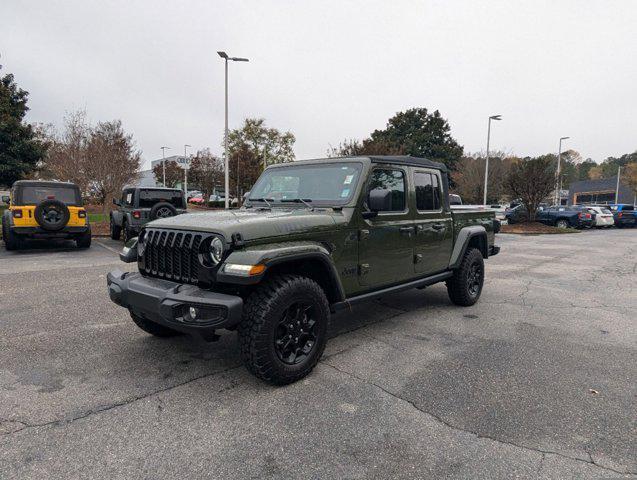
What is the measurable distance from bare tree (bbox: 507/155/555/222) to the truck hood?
21.5m

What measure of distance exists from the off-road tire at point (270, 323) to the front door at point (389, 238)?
0.85 meters

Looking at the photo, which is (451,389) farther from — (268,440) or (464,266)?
(464,266)

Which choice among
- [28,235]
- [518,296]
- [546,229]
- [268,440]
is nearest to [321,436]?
[268,440]

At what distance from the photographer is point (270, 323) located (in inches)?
120

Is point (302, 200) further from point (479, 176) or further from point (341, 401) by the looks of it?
point (479, 176)

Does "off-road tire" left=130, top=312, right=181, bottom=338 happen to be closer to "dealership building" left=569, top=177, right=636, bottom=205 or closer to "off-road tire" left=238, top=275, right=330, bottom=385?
"off-road tire" left=238, top=275, right=330, bottom=385

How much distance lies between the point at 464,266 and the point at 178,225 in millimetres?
3893

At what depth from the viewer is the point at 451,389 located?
10.8 feet

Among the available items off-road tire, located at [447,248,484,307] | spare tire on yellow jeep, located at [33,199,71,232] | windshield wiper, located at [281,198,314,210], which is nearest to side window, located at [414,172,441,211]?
off-road tire, located at [447,248,484,307]

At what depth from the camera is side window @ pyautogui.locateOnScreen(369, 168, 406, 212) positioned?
4.21 meters

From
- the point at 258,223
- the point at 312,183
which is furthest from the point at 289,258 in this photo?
the point at 312,183

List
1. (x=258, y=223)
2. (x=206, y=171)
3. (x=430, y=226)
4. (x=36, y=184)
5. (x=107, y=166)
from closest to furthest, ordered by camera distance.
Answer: (x=258, y=223) < (x=430, y=226) < (x=36, y=184) < (x=107, y=166) < (x=206, y=171)

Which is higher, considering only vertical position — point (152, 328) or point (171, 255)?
point (171, 255)

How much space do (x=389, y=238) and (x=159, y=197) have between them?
10332 mm
